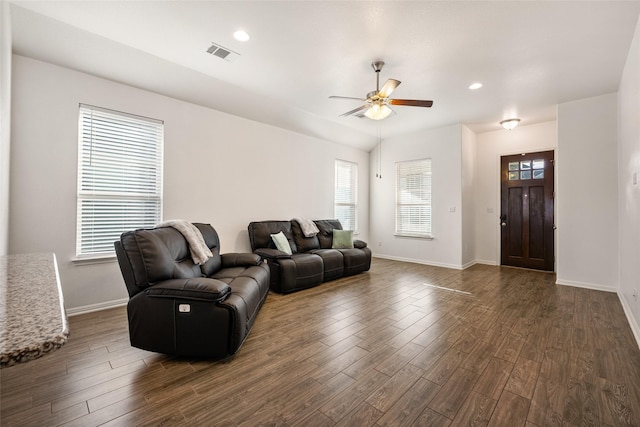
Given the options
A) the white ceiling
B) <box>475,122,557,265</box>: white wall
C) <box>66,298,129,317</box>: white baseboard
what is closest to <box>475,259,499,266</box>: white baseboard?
<box>475,122,557,265</box>: white wall

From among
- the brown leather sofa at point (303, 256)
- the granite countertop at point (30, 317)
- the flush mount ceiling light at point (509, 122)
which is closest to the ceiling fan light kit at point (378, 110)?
the brown leather sofa at point (303, 256)

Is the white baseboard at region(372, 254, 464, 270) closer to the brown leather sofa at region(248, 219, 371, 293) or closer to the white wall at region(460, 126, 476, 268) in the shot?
the white wall at region(460, 126, 476, 268)

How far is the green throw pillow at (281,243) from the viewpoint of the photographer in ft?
14.6

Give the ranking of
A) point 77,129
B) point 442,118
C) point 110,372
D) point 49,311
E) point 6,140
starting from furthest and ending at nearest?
1. point 442,118
2. point 77,129
3. point 6,140
4. point 110,372
5. point 49,311

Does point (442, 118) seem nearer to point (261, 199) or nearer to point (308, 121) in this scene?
point (308, 121)

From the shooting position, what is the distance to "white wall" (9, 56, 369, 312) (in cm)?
286

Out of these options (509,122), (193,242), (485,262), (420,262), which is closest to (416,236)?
(420,262)

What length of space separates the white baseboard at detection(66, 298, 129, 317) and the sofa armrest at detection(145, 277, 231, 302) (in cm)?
170

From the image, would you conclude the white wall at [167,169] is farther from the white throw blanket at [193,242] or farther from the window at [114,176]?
the white throw blanket at [193,242]

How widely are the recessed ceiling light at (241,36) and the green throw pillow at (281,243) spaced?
2.74 meters

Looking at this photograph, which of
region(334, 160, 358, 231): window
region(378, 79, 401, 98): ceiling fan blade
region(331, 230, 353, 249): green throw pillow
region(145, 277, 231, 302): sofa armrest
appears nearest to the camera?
region(145, 277, 231, 302): sofa armrest

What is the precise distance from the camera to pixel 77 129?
3127mm

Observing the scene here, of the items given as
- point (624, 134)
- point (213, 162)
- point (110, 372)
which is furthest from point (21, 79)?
point (624, 134)

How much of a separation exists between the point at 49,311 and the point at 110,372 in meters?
1.98
